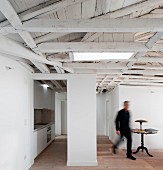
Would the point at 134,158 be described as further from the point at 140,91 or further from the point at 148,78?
the point at 140,91

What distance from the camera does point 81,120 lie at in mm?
6508

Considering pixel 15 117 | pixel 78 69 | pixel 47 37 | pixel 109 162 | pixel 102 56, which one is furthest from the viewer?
pixel 109 162

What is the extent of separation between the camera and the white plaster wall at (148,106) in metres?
9.19

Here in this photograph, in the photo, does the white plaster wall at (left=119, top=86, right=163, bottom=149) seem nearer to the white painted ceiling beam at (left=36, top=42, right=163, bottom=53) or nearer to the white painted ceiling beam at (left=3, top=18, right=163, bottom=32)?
the white painted ceiling beam at (left=36, top=42, right=163, bottom=53)

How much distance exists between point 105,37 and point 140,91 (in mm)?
5930

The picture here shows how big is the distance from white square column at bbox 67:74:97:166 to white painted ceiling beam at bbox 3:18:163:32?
12.9 feet

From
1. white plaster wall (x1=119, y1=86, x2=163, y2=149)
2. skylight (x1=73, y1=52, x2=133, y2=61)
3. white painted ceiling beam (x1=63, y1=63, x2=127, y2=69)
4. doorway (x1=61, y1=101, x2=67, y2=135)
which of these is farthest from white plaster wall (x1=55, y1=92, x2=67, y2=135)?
skylight (x1=73, y1=52, x2=133, y2=61)

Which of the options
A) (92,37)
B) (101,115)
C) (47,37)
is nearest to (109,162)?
(92,37)

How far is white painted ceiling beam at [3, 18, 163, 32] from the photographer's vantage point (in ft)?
8.54

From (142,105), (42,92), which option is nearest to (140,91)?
(142,105)

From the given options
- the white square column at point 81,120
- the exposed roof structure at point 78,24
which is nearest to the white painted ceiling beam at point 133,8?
the exposed roof structure at point 78,24

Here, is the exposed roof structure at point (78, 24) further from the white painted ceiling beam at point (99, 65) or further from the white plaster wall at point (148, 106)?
the white plaster wall at point (148, 106)

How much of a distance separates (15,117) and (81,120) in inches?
79.0

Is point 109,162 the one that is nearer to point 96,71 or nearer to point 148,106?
point 96,71
